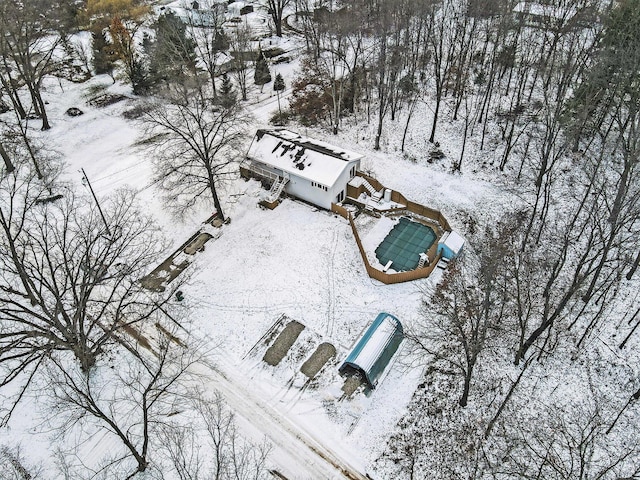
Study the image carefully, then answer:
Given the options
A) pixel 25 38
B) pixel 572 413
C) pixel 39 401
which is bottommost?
pixel 572 413

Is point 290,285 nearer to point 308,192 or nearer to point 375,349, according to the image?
point 375,349

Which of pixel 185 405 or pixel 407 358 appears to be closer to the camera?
pixel 185 405

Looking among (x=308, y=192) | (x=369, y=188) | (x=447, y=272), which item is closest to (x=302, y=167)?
(x=308, y=192)

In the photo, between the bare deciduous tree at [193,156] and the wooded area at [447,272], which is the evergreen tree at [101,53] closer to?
the wooded area at [447,272]

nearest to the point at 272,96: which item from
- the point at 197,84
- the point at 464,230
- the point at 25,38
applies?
the point at 197,84

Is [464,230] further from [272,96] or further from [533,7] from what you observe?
[533,7]

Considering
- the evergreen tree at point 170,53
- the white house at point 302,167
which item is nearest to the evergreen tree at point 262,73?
the evergreen tree at point 170,53
